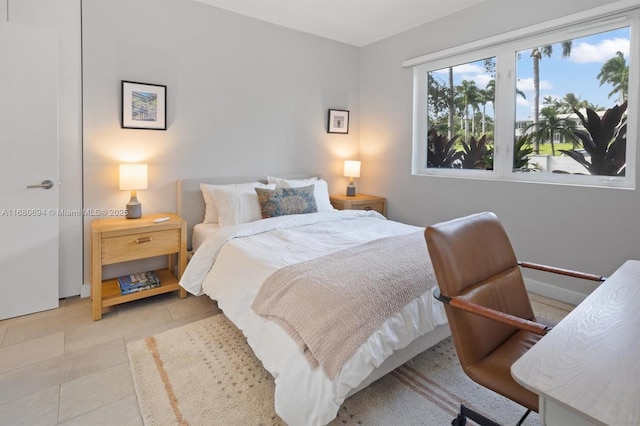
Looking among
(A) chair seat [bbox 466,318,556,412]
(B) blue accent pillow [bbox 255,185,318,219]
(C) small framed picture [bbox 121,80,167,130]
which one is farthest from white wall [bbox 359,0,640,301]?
(C) small framed picture [bbox 121,80,167,130]

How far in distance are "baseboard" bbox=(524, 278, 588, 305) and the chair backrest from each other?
161 centimetres

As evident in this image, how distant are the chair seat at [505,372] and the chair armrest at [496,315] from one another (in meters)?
0.20

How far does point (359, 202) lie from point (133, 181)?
2.33 metres

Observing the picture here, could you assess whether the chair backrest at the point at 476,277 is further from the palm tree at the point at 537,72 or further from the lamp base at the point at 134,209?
the lamp base at the point at 134,209

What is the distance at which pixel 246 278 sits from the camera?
2031mm

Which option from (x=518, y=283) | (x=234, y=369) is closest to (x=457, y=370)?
(x=518, y=283)

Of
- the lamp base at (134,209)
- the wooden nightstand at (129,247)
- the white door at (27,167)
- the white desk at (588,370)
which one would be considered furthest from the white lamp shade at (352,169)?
the white desk at (588,370)

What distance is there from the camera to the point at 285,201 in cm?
312

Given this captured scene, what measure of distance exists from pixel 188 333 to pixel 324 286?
123cm

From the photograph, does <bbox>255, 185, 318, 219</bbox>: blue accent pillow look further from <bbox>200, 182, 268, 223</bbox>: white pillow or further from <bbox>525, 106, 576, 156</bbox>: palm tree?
<bbox>525, 106, 576, 156</bbox>: palm tree

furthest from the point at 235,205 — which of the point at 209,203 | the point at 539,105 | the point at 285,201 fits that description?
the point at 539,105

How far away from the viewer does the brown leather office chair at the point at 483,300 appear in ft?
3.91

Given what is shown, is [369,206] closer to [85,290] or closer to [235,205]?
[235,205]

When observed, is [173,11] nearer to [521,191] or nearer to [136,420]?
[136,420]
